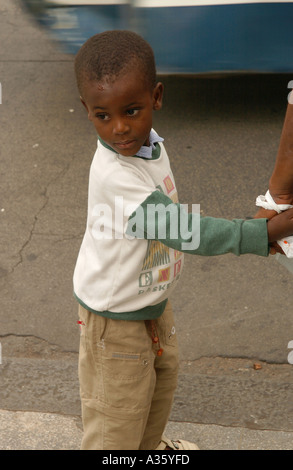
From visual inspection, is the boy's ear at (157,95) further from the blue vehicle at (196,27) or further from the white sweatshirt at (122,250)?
the blue vehicle at (196,27)

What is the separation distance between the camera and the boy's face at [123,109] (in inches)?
72.4

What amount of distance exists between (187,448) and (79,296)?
0.92 meters

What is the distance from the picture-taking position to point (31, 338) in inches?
138

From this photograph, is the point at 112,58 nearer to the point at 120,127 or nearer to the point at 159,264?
the point at 120,127

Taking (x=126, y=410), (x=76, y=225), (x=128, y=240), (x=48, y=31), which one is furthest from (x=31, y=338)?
(x=48, y=31)

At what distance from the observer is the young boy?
1.88m

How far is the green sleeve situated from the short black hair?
0.36m

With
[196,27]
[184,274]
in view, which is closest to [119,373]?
[184,274]

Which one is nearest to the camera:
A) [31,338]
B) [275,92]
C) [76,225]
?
[31,338]

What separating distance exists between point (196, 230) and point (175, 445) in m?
1.21

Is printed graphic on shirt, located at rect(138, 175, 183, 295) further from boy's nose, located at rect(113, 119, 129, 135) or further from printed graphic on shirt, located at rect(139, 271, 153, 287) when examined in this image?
boy's nose, located at rect(113, 119, 129, 135)

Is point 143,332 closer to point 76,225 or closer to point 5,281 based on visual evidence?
point 5,281

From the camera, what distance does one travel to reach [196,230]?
1.90 metres

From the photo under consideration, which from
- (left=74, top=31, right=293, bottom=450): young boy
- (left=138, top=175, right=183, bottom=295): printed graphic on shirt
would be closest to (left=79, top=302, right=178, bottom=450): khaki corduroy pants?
(left=74, top=31, right=293, bottom=450): young boy
